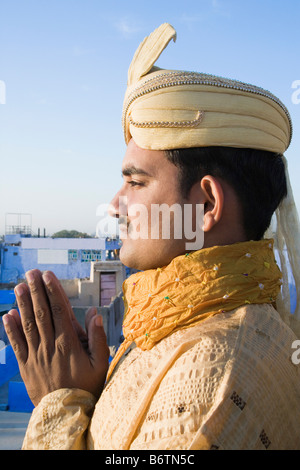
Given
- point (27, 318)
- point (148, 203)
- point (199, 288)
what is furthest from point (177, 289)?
point (27, 318)

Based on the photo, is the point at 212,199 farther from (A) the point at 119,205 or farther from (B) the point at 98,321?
(B) the point at 98,321

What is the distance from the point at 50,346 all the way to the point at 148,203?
2.09 ft

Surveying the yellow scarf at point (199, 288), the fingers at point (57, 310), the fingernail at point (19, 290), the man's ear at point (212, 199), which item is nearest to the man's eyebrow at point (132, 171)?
the man's ear at point (212, 199)

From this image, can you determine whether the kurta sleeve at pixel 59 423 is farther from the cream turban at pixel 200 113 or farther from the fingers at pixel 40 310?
the cream turban at pixel 200 113

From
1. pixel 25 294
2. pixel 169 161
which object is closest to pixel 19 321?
pixel 25 294

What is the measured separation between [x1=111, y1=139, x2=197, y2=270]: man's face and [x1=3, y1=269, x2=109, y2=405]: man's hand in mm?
323

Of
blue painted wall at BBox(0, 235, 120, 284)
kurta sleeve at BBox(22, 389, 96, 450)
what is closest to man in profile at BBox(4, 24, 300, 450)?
kurta sleeve at BBox(22, 389, 96, 450)

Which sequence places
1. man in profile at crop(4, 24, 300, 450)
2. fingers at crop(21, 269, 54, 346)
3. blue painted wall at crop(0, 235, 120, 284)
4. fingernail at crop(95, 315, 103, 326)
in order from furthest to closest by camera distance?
1. blue painted wall at crop(0, 235, 120, 284)
2. fingernail at crop(95, 315, 103, 326)
3. fingers at crop(21, 269, 54, 346)
4. man in profile at crop(4, 24, 300, 450)

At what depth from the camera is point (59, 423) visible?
1320mm

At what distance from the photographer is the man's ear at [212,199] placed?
4.74 feet

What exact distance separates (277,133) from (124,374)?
1.09 m

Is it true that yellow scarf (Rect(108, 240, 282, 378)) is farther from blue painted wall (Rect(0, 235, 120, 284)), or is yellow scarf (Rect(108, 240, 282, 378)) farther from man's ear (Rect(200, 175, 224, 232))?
blue painted wall (Rect(0, 235, 120, 284))

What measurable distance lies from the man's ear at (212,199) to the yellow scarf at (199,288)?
0.10 metres

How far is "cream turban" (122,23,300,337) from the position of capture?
1.47 metres
